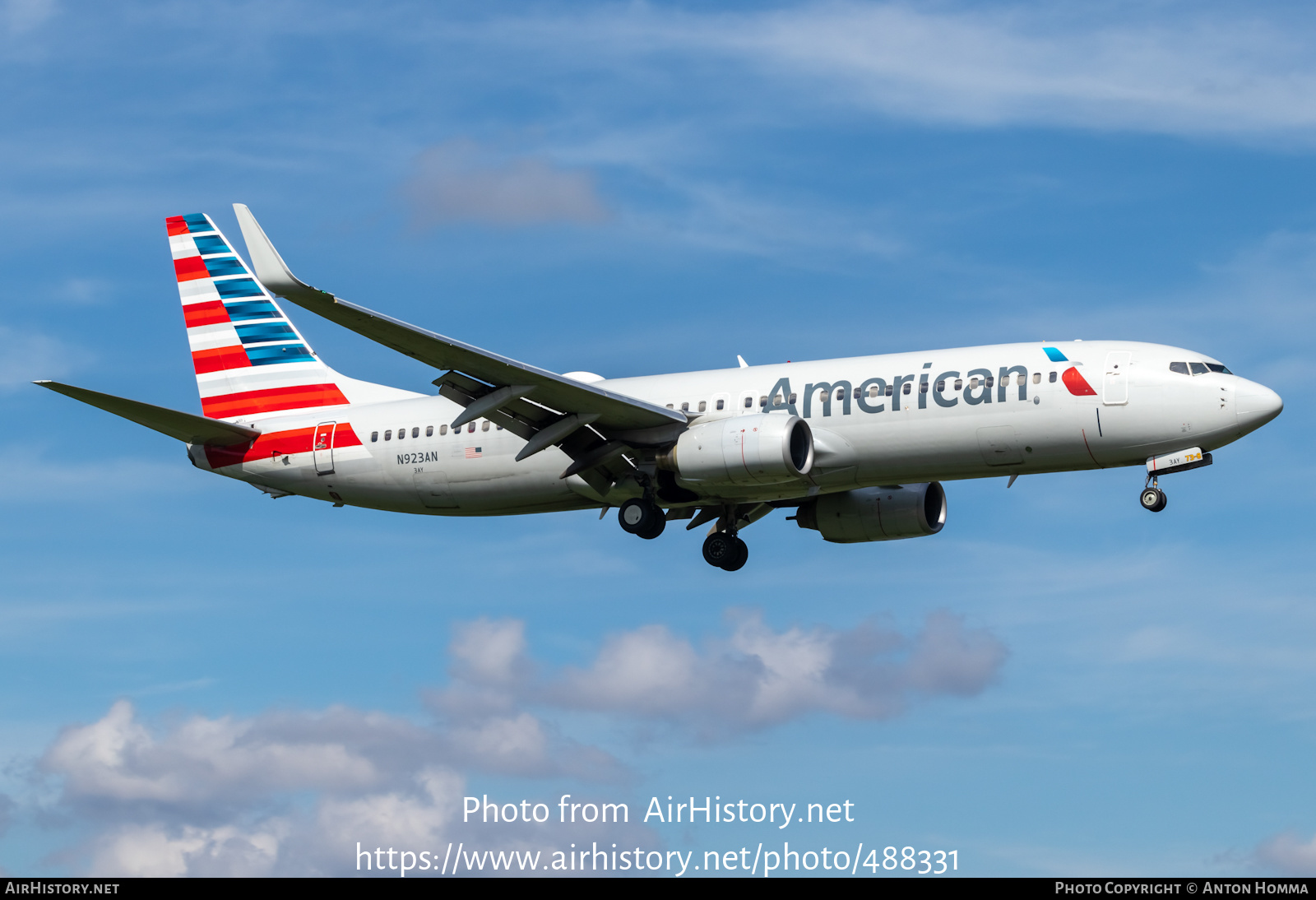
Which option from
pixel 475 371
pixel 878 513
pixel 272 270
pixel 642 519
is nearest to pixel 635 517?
pixel 642 519

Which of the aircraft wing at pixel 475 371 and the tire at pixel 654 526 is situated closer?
the aircraft wing at pixel 475 371

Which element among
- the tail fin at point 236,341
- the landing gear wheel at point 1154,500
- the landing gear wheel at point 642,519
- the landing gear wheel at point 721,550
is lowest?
the landing gear wheel at point 1154,500

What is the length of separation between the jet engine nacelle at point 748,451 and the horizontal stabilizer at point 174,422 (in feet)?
44.8

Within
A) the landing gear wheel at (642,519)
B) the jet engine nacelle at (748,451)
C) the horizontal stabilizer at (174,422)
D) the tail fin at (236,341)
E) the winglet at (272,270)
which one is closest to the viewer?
the winglet at (272,270)

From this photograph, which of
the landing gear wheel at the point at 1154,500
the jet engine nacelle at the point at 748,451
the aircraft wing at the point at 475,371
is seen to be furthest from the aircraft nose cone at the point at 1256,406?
the aircraft wing at the point at 475,371

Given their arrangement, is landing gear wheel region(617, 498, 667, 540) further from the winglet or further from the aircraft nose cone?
the aircraft nose cone

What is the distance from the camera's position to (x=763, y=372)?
39.4 meters

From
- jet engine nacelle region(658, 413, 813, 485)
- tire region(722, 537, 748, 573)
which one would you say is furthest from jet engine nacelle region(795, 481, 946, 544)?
jet engine nacelle region(658, 413, 813, 485)

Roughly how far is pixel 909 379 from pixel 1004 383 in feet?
7.16

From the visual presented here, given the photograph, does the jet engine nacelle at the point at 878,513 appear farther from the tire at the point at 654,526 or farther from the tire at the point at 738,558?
the tire at the point at 654,526

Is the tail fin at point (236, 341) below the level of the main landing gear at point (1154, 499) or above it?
above

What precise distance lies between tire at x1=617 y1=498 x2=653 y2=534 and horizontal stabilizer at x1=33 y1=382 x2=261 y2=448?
11.4 m

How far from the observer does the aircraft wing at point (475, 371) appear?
107 ft

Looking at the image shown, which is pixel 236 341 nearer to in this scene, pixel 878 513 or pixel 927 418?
pixel 878 513
